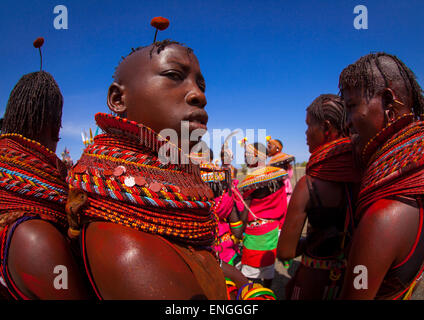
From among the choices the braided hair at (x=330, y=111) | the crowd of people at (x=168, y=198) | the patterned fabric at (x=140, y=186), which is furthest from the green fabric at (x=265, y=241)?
the patterned fabric at (x=140, y=186)

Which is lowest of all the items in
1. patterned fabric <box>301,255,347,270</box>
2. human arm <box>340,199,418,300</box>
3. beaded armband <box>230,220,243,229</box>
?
beaded armband <box>230,220,243,229</box>

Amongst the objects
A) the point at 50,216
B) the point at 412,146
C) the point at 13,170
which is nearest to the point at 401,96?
the point at 412,146

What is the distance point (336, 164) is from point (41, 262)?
2317 millimetres

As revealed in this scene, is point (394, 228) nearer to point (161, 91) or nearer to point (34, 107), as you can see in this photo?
point (161, 91)

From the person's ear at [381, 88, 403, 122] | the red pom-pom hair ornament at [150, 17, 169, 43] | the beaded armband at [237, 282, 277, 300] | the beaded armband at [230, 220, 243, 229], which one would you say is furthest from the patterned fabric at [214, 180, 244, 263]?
the red pom-pom hair ornament at [150, 17, 169, 43]

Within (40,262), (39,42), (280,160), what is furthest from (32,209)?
(280,160)

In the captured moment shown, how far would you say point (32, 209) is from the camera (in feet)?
4.34

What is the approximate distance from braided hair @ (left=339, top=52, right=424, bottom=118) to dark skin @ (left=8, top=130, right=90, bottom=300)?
7.00 feet

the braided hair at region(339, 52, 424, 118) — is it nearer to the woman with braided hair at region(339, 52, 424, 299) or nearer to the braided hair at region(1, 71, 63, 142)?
the woman with braided hair at region(339, 52, 424, 299)

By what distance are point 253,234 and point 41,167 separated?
14.2 ft

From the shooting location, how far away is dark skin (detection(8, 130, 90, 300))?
3.66 ft

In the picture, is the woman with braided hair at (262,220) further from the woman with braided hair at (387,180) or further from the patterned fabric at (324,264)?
the woman with braided hair at (387,180)

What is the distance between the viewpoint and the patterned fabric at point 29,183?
1.33m

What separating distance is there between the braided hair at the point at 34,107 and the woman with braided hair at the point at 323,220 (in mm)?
2199
